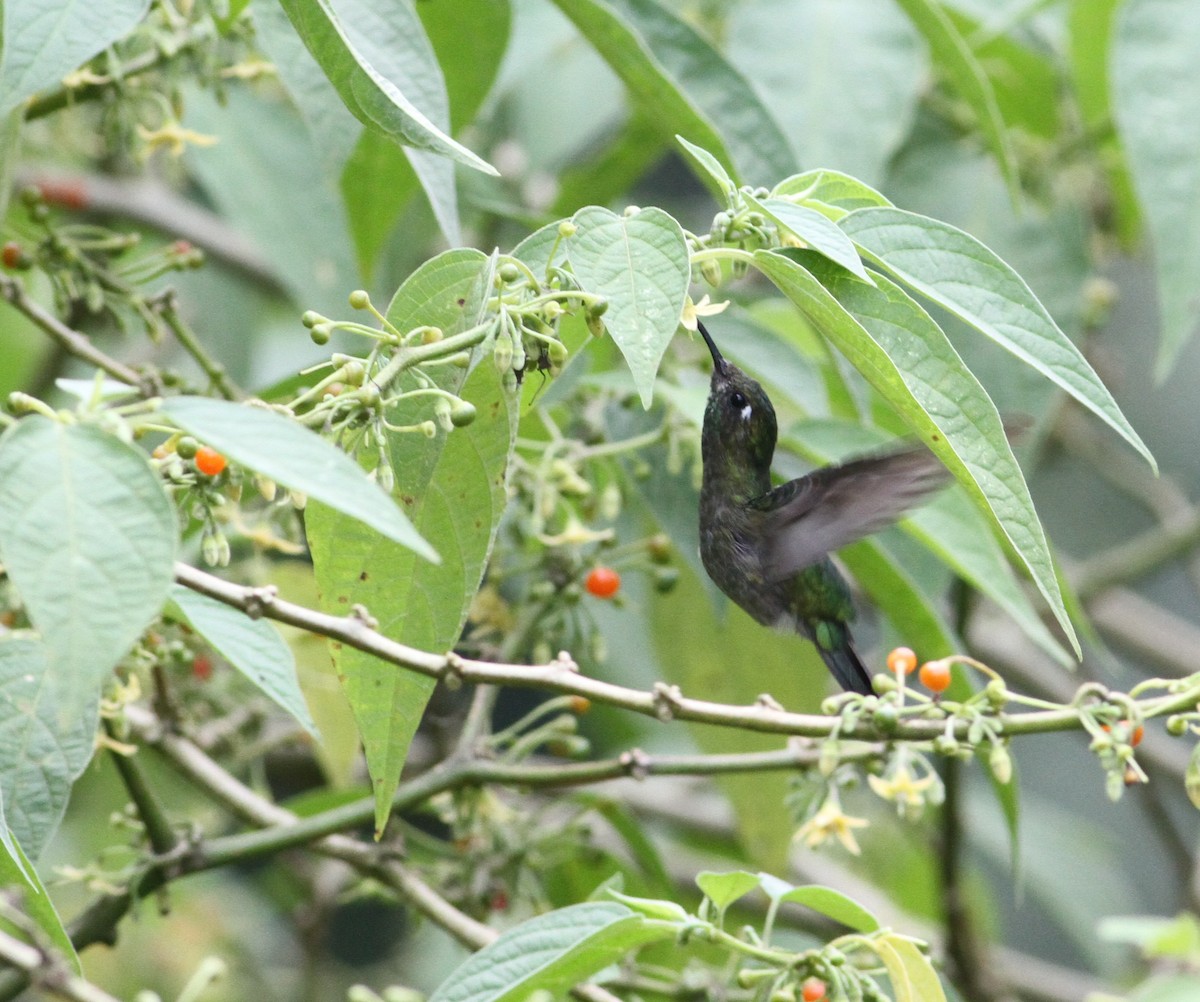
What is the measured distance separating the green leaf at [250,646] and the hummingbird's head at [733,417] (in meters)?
0.67

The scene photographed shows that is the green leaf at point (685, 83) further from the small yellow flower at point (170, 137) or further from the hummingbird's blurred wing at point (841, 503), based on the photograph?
the small yellow flower at point (170, 137)

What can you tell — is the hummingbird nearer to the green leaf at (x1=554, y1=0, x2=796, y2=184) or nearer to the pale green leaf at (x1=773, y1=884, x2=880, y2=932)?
the green leaf at (x1=554, y1=0, x2=796, y2=184)

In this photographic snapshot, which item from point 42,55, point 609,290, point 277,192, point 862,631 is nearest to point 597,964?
point 609,290

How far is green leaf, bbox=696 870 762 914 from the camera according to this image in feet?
4.21

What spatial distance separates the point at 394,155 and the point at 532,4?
1.07 m

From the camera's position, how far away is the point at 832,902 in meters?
1.29

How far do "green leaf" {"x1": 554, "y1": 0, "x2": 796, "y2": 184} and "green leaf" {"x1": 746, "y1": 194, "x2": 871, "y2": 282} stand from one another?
0.49 meters

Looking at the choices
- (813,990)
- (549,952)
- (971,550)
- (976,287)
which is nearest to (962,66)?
(971,550)

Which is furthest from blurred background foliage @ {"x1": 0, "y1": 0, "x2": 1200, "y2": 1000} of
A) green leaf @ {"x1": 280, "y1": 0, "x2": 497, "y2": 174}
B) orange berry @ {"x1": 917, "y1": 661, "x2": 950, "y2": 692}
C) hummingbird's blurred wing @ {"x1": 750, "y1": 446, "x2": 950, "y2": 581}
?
orange berry @ {"x1": 917, "y1": 661, "x2": 950, "y2": 692}

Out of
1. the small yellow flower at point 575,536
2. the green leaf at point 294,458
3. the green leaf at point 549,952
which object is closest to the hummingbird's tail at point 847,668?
the small yellow flower at point 575,536

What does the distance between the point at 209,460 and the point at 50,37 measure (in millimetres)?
327

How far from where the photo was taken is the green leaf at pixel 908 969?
1.30m

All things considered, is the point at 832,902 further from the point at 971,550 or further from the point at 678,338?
the point at 678,338

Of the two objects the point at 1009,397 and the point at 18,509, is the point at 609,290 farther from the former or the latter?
the point at 1009,397
